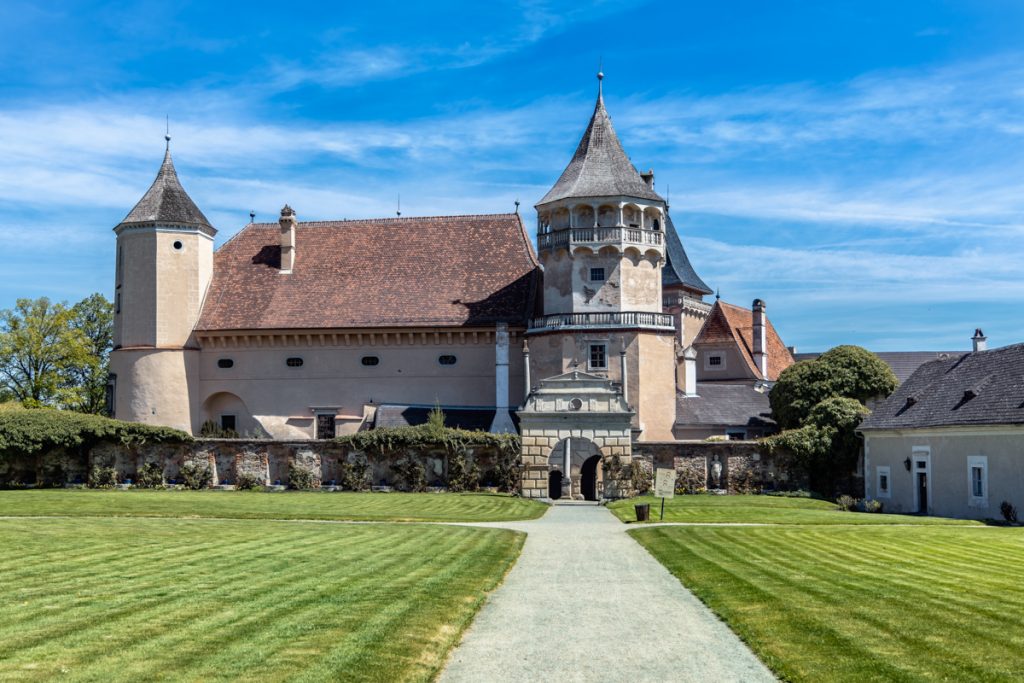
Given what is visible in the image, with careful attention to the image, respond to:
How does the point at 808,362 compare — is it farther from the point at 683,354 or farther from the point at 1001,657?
the point at 1001,657

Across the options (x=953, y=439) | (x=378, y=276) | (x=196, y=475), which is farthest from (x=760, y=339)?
(x=196, y=475)

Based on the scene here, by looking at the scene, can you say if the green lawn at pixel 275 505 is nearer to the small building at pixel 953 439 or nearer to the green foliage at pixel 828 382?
the small building at pixel 953 439

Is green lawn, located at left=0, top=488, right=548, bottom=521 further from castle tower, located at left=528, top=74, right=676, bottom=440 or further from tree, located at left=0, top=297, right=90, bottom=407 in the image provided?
tree, located at left=0, top=297, right=90, bottom=407

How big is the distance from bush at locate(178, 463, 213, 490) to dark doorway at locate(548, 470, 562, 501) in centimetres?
1615

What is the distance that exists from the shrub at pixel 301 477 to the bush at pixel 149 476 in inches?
243

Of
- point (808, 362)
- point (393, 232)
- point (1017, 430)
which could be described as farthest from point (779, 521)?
point (393, 232)

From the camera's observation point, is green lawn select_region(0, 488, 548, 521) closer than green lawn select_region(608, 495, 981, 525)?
Yes

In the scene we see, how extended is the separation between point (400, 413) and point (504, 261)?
11766mm

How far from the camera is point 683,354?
227 ft

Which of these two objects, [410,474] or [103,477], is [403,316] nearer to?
[410,474]

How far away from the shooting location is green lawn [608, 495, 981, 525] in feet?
115

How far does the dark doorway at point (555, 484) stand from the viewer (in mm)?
50750

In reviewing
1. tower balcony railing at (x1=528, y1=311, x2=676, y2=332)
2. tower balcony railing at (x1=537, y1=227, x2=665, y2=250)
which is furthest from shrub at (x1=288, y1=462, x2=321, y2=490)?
tower balcony railing at (x1=537, y1=227, x2=665, y2=250)

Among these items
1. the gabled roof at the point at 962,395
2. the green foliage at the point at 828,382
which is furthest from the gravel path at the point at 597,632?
the green foliage at the point at 828,382
